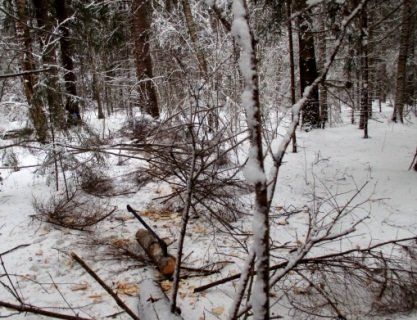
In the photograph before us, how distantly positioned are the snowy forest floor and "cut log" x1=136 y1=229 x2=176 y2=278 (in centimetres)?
13

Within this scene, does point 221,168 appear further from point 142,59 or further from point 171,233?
point 142,59

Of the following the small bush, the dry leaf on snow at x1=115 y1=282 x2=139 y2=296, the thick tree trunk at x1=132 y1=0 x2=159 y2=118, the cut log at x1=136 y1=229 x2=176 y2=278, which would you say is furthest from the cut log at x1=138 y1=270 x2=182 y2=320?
the thick tree trunk at x1=132 y1=0 x2=159 y2=118

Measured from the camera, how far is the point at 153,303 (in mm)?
2979

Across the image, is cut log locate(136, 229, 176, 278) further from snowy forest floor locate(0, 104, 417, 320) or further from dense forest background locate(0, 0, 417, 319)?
snowy forest floor locate(0, 104, 417, 320)

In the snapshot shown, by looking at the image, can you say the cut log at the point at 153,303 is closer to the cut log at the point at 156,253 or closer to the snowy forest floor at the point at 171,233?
the snowy forest floor at the point at 171,233

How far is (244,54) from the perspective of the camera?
4.12 ft

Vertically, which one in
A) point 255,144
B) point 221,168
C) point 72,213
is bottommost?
point 72,213

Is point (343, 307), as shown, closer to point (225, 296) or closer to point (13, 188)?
point (225, 296)

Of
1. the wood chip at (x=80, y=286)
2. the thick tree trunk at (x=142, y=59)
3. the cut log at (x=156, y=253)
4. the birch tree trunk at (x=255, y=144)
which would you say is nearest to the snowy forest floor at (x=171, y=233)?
the wood chip at (x=80, y=286)

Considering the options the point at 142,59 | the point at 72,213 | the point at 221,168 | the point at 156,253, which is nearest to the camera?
the point at 156,253

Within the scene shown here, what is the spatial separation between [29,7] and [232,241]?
33.9ft

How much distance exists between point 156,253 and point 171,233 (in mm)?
719

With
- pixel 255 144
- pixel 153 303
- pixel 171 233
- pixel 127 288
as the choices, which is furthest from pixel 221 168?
pixel 255 144

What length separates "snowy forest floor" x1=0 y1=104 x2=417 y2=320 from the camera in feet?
11.5
